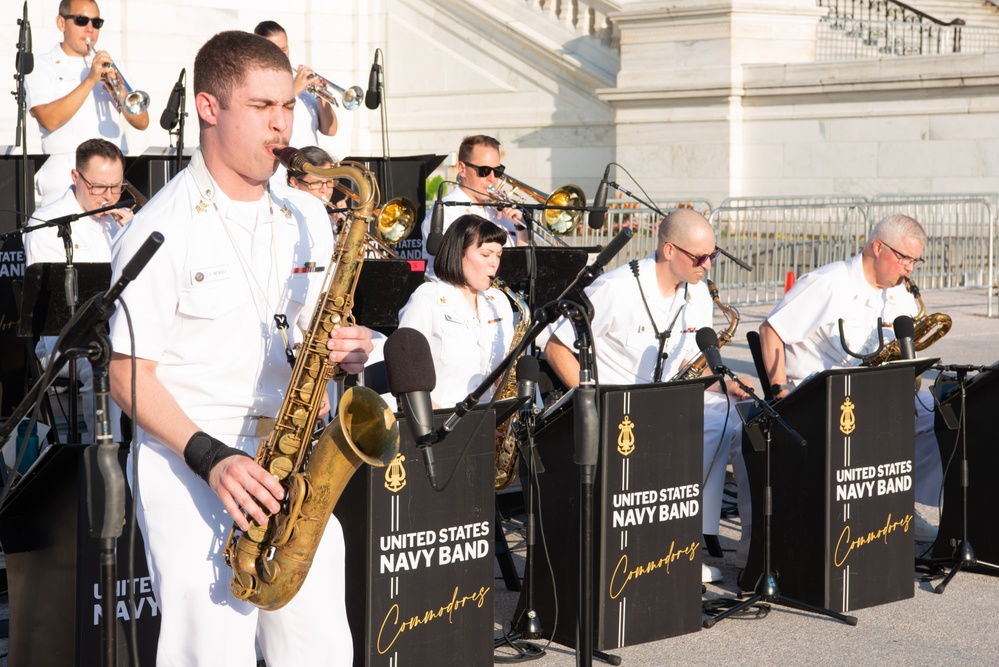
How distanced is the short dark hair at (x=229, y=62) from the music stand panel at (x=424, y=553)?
1.65 meters

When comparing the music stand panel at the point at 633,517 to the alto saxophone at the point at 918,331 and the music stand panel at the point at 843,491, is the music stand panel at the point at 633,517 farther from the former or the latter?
the alto saxophone at the point at 918,331

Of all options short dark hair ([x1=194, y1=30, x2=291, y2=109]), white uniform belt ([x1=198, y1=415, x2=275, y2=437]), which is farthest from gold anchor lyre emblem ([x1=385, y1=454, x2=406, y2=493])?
short dark hair ([x1=194, y1=30, x2=291, y2=109])

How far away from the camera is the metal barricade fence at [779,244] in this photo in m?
16.2

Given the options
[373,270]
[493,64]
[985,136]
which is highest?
→ [493,64]

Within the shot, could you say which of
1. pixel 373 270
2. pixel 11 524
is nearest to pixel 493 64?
pixel 373 270

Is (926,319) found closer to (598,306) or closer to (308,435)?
(598,306)

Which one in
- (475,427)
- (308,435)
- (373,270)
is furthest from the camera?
(373,270)

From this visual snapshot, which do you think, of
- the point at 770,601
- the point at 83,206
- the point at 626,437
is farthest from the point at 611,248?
the point at 83,206

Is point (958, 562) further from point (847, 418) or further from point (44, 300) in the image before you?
point (44, 300)

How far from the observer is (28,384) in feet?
26.7

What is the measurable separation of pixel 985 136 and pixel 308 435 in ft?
56.5

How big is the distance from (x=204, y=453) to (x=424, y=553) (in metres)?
1.69

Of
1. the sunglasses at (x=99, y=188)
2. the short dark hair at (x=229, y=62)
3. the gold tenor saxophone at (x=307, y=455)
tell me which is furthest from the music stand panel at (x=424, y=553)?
the sunglasses at (x=99, y=188)

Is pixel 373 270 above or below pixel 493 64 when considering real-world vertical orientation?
below
